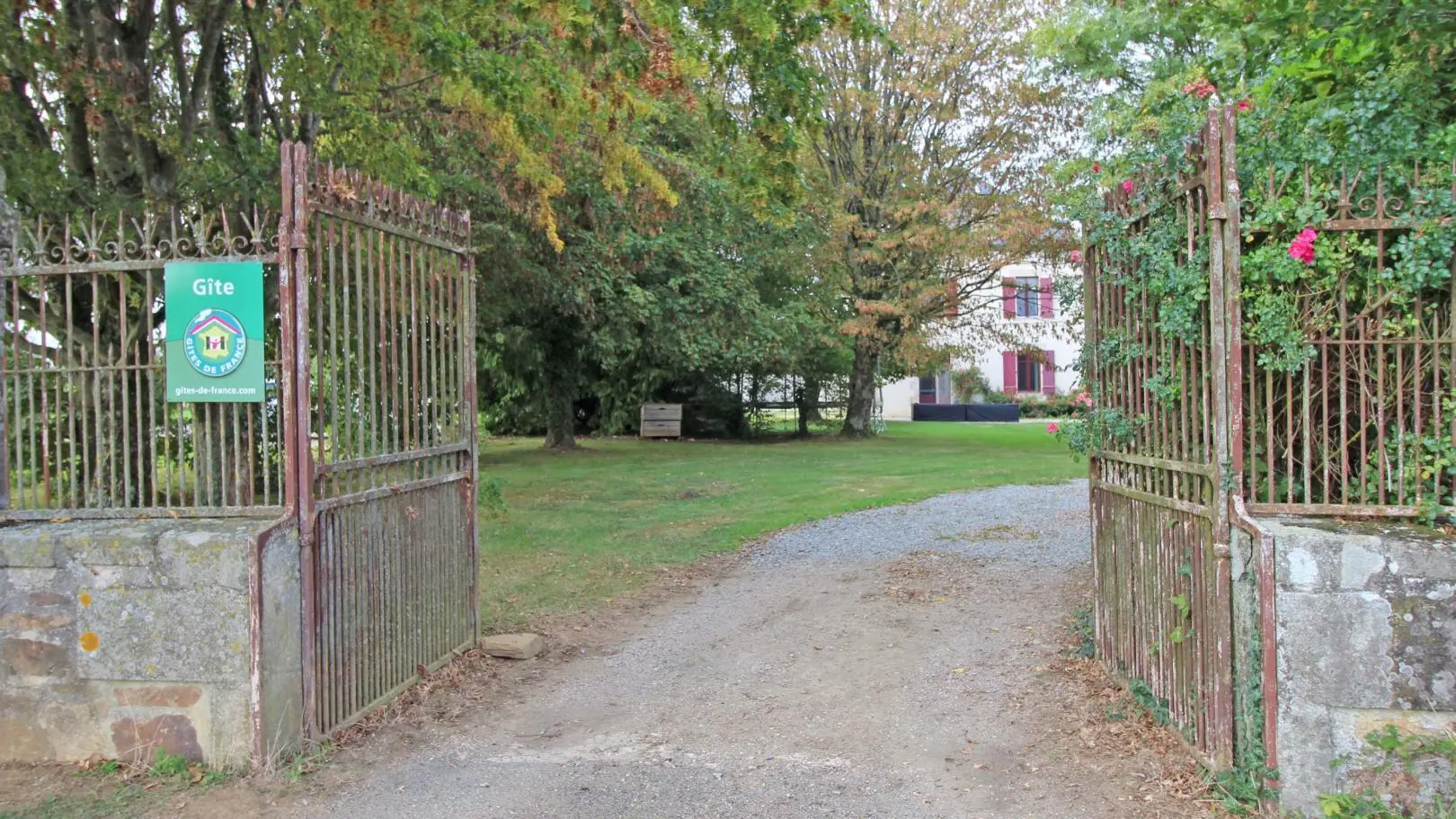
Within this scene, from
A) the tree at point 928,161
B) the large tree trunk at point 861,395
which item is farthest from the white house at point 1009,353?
the large tree trunk at point 861,395

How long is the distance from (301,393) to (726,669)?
2993 mm

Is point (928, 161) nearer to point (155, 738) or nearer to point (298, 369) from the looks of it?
point (298, 369)

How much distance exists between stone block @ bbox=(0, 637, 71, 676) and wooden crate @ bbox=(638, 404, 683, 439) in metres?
24.6

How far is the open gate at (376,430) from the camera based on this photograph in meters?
4.79

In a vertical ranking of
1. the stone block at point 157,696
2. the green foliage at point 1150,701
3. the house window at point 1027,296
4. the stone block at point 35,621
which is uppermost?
the house window at point 1027,296

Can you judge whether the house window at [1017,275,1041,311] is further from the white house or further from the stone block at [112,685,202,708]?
the stone block at [112,685,202,708]

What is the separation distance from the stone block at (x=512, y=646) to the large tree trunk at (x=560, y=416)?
58.2ft

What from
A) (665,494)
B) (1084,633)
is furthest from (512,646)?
(665,494)

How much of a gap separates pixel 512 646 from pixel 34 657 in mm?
2691

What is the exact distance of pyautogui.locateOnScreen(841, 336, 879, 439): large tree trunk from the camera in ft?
92.0

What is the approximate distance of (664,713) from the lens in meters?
5.43

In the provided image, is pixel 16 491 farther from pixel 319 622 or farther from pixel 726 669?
pixel 726 669

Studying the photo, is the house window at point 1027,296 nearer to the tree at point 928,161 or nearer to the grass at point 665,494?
the tree at point 928,161

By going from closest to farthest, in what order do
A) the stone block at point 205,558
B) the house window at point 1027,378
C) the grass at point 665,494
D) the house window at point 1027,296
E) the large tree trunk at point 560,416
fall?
the stone block at point 205,558 < the grass at point 665,494 < the large tree trunk at point 560,416 < the house window at point 1027,296 < the house window at point 1027,378
